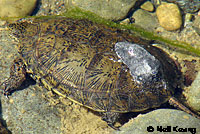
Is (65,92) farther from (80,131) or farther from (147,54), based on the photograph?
(147,54)

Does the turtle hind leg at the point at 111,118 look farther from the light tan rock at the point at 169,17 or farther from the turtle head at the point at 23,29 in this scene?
the light tan rock at the point at 169,17

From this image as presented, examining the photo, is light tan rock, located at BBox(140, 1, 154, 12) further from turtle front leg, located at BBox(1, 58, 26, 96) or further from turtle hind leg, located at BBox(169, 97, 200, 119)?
turtle front leg, located at BBox(1, 58, 26, 96)

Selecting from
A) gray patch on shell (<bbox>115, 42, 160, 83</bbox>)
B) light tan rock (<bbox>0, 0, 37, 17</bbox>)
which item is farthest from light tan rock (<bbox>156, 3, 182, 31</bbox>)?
light tan rock (<bbox>0, 0, 37, 17</bbox>)

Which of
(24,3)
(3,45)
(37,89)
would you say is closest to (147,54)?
(37,89)

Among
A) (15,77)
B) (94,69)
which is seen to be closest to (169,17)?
(94,69)

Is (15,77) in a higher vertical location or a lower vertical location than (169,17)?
lower

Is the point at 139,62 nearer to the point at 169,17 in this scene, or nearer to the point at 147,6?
the point at 169,17
